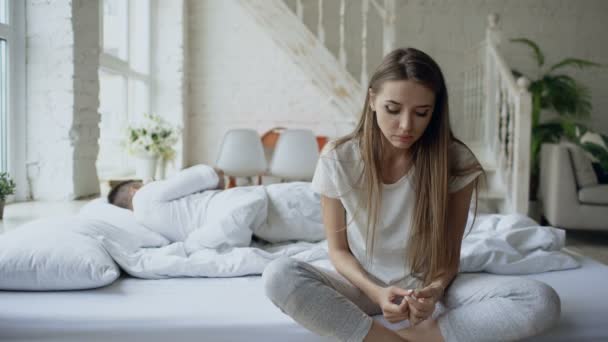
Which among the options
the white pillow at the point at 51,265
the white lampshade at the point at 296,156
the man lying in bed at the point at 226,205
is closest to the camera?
the white pillow at the point at 51,265

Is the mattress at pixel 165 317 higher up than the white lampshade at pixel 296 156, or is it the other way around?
the white lampshade at pixel 296 156

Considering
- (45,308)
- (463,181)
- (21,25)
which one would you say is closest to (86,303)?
(45,308)

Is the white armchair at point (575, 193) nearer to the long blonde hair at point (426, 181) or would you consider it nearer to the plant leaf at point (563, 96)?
the plant leaf at point (563, 96)

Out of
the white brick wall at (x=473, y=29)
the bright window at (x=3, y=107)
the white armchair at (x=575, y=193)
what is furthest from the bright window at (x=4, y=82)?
the white armchair at (x=575, y=193)

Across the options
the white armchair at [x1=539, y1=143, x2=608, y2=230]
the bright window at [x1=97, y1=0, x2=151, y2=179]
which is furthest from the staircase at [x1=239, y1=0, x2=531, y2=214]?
the bright window at [x1=97, y1=0, x2=151, y2=179]

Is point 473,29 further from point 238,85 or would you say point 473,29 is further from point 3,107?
point 3,107

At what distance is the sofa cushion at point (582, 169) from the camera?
3.60 m

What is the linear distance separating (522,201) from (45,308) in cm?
307

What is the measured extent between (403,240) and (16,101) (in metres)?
2.10

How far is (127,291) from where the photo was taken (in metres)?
1.47

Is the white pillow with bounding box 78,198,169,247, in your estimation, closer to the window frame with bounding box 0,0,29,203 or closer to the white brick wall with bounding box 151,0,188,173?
the window frame with bounding box 0,0,29,203

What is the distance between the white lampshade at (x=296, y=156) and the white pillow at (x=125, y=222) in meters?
1.50

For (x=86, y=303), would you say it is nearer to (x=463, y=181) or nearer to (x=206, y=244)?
(x=206, y=244)

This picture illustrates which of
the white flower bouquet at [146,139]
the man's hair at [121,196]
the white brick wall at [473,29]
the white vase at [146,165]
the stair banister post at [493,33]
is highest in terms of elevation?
the white brick wall at [473,29]
